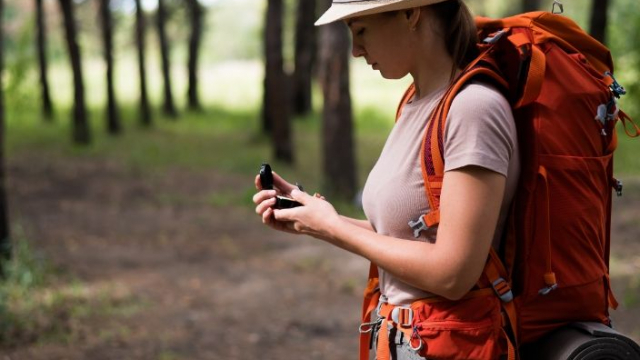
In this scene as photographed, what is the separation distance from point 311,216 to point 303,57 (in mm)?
21289

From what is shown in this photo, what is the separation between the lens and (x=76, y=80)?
62.3 feet

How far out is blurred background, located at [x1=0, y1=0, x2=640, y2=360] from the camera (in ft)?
22.0

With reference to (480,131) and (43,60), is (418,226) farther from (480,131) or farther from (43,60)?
(43,60)

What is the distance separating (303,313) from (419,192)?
18.1ft

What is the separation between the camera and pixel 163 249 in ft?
33.2

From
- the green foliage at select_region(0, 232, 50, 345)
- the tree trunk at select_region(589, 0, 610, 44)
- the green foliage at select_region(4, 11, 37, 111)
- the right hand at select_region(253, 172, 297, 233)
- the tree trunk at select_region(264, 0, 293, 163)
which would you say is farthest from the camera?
the green foliage at select_region(4, 11, 37, 111)

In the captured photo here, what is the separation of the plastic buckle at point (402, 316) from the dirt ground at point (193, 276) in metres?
4.08

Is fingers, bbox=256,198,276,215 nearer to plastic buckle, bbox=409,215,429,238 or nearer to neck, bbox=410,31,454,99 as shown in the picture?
plastic buckle, bbox=409,215,429,238

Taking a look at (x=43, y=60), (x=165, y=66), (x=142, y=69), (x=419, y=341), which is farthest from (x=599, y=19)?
(x=165, y=66)

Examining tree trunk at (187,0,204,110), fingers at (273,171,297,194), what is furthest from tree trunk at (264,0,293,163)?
fingers at (273,171,297,194)

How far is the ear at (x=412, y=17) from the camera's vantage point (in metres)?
2.14

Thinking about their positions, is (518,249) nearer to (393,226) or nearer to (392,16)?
(393,226)

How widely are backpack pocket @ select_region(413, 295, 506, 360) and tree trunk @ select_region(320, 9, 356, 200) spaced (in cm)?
1060

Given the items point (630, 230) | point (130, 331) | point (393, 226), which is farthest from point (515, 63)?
point (630, 230)
